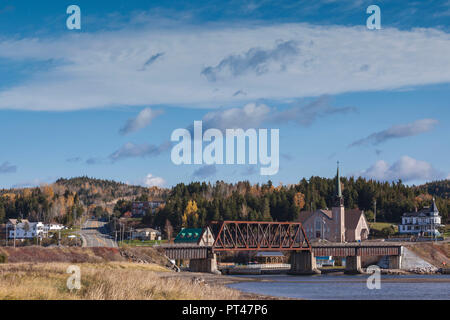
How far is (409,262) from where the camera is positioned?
158 m

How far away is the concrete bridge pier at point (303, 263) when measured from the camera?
14725 centimetres

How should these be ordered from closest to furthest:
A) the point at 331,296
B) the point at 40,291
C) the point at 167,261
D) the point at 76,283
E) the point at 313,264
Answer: the point at 40,291 < the point at 76,283 < the point at 331,296 < the point at 167,261 < the point at 313,264

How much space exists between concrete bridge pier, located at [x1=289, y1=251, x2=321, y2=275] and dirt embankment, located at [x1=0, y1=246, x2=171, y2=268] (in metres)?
37.6

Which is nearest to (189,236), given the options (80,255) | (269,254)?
(269,254)

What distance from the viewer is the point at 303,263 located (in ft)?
494

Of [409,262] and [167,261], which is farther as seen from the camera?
[409,262]

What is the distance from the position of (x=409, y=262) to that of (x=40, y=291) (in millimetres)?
129821

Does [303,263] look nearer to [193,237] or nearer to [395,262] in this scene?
[395,262]

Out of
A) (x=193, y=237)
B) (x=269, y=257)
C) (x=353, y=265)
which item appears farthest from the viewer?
(x=193, y=237)

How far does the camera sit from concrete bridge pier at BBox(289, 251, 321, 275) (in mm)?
147250

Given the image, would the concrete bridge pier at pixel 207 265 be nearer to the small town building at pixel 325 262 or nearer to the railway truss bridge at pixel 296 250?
the railway truss bridge at pixel 296 250

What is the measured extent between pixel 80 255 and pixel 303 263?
5835cm
